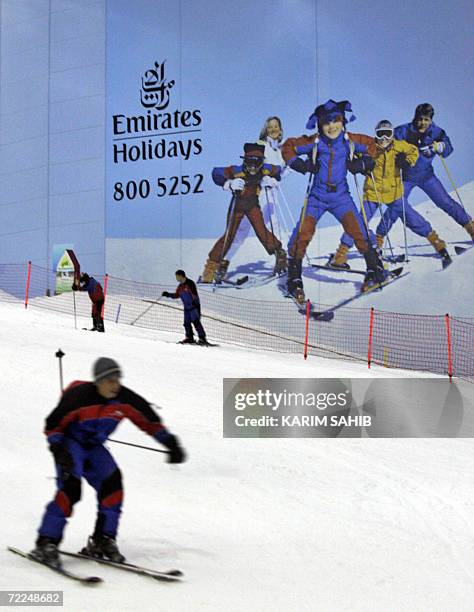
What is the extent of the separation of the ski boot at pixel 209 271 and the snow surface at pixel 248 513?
12.6 m

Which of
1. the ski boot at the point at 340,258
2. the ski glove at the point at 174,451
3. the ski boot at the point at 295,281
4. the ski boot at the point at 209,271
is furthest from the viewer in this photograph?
the ski boot at the point at 209,271

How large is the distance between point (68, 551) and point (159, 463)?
3.51m

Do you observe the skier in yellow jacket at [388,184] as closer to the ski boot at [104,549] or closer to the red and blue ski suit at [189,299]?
the red and blue ski suit at [189,299]

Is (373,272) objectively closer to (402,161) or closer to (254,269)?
(402,161)

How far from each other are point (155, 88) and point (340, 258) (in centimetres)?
779

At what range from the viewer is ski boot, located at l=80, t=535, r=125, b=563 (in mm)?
6180

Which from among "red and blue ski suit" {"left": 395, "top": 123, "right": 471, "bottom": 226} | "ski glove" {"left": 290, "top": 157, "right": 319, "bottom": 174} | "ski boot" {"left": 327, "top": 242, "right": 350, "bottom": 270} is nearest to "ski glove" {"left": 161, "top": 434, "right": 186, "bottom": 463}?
"red and blue ski suit" {"left": 395, "top": 123, "right": 471, "bottom": 226}

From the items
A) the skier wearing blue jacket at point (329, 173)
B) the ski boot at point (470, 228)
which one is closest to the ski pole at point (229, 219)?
the skier wearing blue jacket at point (329, 173)

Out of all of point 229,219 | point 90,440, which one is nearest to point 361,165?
point 229,219

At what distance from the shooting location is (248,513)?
336 inches

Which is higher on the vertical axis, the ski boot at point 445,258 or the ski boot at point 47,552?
the ski boot at point 445,258

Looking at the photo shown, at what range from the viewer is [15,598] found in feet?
17.5

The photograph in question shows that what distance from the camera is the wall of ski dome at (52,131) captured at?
95.0ft

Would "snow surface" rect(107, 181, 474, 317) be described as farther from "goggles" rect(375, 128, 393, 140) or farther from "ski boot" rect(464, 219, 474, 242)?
"goggles" rect(375, 128, 393, 140)
